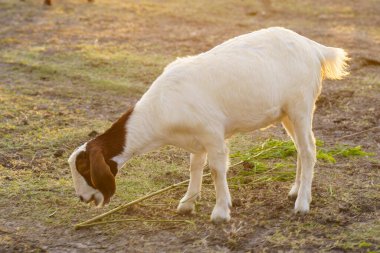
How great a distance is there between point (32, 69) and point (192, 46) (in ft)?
9.44

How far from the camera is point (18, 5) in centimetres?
1597

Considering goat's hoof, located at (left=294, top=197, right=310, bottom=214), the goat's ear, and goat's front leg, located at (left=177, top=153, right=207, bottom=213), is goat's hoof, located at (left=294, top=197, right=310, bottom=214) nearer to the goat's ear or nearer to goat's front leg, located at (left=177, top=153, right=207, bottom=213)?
goat's front leg, located at (left=177, top=153, right=207, bottom=213)

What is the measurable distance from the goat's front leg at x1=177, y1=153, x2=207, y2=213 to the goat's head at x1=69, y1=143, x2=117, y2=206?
66cm

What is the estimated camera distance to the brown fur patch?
5.12m

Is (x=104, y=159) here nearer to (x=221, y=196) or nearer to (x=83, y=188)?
(x=83, y=188)

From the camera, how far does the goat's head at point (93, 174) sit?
16.8 feet

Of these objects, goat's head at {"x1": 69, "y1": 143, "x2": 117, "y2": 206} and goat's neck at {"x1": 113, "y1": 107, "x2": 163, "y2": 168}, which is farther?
goat's neck at {"x1": 113, "y1": 107, "x2": 163, "y2": 168}

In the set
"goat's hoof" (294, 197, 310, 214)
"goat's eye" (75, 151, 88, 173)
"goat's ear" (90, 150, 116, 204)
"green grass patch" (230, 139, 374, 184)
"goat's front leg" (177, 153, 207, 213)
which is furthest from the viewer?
"green grass patch" (230, 139, 374, 184)

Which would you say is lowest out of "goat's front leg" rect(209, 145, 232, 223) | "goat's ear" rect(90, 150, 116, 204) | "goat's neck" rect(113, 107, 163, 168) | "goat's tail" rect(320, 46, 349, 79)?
"goat's front leg" rect(209, 145, 232, 223)

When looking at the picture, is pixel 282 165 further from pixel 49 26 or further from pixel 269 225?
pixel 49 26

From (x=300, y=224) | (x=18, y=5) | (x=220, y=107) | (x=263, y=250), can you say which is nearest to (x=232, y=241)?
(x=263, y=250)

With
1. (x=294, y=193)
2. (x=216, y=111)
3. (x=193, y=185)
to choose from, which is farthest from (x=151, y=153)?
(x=216, y=111)

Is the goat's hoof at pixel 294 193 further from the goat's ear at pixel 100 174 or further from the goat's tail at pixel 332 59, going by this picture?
the goat's ear at pixel 100 174

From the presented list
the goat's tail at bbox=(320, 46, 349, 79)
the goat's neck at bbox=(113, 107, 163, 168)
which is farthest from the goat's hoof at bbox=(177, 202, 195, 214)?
the goat's tail at bbox=(320, 46, 349, 79)
